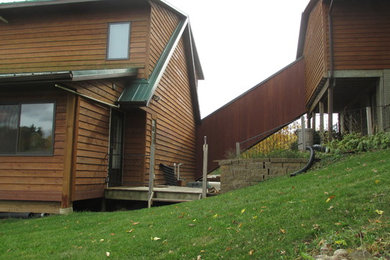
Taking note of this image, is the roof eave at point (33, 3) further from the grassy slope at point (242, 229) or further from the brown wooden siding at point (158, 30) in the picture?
the grassy slope at point (242, 229)

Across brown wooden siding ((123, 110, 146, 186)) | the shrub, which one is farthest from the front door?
the shrub

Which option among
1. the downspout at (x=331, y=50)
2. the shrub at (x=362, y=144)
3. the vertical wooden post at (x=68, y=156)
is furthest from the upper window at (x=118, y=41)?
the shrub at (x=362, y=144)

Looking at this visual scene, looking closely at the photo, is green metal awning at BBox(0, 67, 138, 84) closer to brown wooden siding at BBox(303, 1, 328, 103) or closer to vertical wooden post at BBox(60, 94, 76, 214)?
vertical wooden post at BBox(60, 94, 76, 214)

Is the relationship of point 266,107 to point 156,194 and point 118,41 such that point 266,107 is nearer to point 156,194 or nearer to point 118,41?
point 118,41

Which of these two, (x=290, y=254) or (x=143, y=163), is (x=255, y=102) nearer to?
(x=143, y=163)

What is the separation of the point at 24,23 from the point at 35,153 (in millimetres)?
6425

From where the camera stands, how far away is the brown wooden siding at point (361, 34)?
1152 centimetres

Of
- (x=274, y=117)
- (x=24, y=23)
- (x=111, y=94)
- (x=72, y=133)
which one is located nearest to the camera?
(x=72, y=133)

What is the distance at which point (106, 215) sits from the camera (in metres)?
7.18

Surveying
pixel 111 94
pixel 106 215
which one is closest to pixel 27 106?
pixel 111 94

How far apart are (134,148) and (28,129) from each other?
3.15 m

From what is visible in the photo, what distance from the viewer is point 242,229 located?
4328mm

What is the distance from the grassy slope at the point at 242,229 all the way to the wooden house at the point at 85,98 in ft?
5.84

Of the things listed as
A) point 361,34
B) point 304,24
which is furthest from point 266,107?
point 361,34
